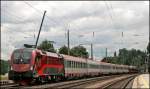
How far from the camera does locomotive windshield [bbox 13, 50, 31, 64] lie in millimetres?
32062

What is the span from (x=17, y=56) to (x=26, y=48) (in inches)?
50.0

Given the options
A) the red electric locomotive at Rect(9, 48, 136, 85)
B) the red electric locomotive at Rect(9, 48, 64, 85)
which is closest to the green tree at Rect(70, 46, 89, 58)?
the red electric locomotive at Rect(9, 48, 136, 85)

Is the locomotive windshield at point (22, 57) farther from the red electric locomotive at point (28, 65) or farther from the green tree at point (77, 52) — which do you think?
the green tree at point (77, 52)

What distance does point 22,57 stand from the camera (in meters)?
32.4

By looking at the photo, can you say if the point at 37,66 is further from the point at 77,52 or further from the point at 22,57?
the point at 77,52

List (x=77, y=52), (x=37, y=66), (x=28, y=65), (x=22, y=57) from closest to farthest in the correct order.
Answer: (x=28, y=65), (x=22, y=57), (x=37, y=66), (x=77, y=52)

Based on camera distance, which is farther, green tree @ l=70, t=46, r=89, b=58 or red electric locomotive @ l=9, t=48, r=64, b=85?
→ green tree @ l=70, t=46, r=89, b=58

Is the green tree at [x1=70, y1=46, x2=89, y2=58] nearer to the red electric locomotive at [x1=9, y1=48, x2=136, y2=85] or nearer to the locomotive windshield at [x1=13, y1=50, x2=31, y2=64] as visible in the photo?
the red electric locomotive at [x1=9, y1=48, x2=136, y2=85]

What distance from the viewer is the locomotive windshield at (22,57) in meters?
32.1

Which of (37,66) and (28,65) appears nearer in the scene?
(28,65)

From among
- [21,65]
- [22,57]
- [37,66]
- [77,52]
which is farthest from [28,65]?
[77,52]

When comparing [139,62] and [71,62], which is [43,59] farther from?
[139,62]

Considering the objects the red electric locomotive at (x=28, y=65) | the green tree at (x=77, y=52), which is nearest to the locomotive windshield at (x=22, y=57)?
the red electric locomotive at (x=28, y=65)

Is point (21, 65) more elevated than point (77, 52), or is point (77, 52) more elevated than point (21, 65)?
point (77, 52)
